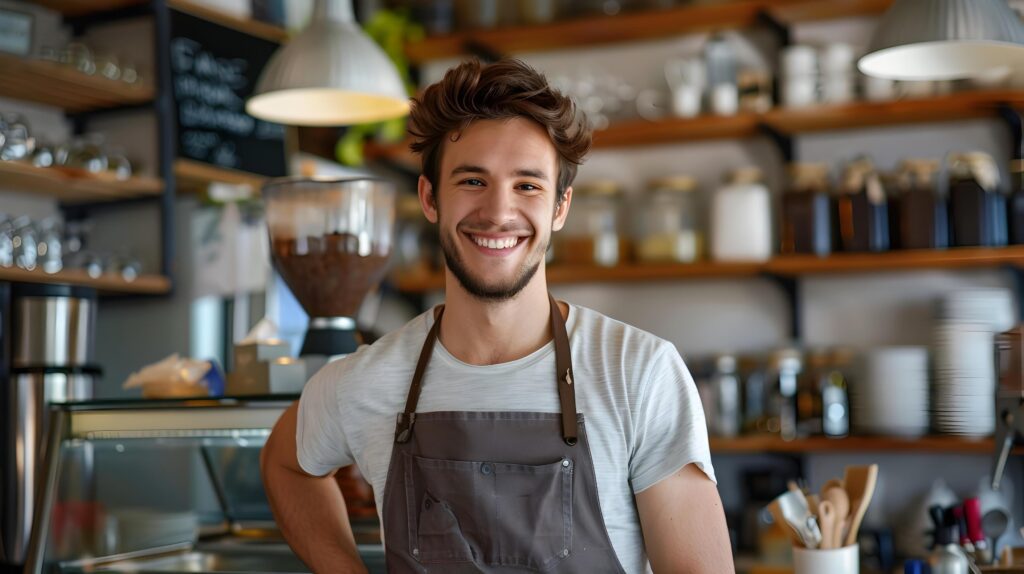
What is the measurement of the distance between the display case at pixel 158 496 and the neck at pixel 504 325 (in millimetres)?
368

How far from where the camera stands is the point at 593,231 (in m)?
3.74

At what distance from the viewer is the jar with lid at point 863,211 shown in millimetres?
3299

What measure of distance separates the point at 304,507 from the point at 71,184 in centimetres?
180

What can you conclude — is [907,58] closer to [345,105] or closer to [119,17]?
[345,105]

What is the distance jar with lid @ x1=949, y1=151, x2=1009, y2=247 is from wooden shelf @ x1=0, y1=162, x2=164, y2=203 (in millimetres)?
2285

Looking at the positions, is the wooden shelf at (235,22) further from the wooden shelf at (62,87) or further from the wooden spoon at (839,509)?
the wooden spoon at (839,509)

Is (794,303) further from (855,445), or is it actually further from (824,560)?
(824,560)

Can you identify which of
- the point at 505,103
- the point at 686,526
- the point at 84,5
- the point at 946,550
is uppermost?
the point at 84,5

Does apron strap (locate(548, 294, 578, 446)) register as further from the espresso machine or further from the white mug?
the espresso machine

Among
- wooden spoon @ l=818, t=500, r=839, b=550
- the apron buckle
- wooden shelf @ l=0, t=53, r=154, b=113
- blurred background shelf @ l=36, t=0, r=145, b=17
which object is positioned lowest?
wooden spoon @ l=818, t=500, r=839, b=550

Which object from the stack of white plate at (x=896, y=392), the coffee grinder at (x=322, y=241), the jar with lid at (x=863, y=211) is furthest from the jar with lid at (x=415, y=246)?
the coffee grinder at (x=322, y=241)

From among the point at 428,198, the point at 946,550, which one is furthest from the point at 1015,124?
the point at 428,198

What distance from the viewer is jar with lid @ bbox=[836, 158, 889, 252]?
330 cm

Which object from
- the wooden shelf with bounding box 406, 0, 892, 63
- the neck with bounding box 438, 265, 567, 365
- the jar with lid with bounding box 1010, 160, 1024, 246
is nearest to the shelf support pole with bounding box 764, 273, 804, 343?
the jar with lid with bounding box 1010, 160, 1024, 246
